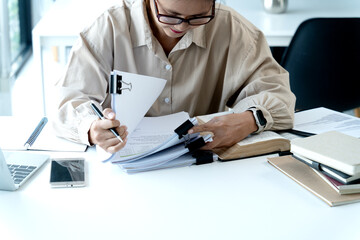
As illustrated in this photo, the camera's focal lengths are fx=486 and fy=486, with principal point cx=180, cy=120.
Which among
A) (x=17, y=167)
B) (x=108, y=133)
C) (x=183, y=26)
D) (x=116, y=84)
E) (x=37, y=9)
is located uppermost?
(x=183, y=26)

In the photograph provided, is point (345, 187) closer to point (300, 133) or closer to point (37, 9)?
point (300, 133)

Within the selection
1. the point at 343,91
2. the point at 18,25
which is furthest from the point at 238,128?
the point at 18,25

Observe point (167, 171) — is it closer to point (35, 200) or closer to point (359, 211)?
point (35, 200)

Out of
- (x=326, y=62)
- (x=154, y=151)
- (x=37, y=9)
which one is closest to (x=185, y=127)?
(x=154, y=151)

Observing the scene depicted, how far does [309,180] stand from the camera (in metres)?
1.18

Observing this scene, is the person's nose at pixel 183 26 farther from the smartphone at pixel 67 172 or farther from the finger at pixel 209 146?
the smartphone at pixel 67 172

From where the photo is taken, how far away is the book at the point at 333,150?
110cm

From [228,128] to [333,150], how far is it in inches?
11.9

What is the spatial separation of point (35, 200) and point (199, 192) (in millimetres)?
371

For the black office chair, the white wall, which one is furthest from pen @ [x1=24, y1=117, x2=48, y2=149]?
the white wall

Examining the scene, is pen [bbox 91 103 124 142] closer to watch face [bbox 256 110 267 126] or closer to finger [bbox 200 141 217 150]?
finger [bbox 200 141 217 150]

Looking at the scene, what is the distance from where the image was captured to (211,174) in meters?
1.23

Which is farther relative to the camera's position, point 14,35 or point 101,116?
point 14,35

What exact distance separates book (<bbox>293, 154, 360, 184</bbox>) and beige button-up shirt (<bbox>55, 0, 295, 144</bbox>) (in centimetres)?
27
